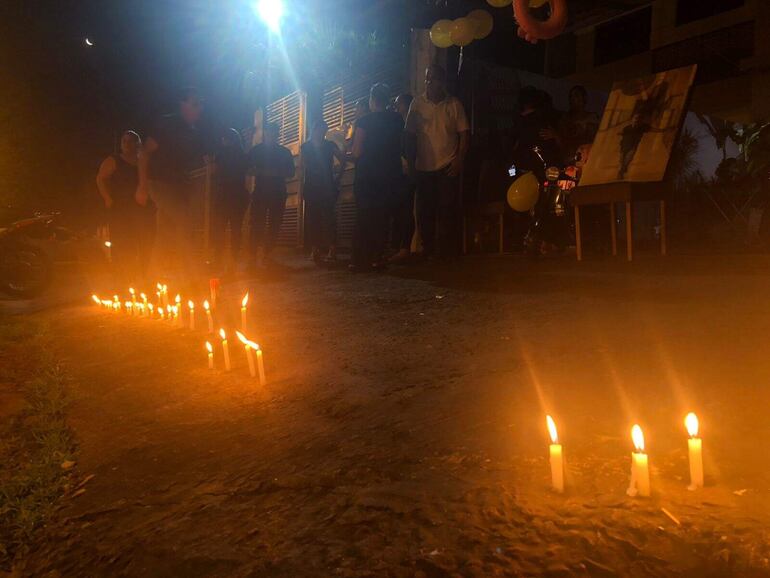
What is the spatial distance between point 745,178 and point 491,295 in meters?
6.97

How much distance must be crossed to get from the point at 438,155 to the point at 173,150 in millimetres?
3190

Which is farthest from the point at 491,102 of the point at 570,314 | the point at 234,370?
the point at 234,370

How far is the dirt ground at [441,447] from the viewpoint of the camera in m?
1.40

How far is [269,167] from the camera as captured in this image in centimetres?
768

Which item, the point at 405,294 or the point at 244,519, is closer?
the point at 244,519

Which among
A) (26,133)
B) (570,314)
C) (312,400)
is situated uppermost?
(26,133)

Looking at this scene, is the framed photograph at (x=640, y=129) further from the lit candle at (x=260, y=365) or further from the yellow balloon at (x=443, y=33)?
the lit candle at (x=260, y=365)

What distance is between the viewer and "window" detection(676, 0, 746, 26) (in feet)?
33.5

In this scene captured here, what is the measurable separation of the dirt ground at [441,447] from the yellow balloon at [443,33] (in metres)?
4.74

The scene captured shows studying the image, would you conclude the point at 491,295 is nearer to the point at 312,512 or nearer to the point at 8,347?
the point at 312,512

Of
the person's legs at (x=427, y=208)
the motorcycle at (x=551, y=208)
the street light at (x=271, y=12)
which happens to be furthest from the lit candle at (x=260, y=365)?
the street light at (x=271, y=12)

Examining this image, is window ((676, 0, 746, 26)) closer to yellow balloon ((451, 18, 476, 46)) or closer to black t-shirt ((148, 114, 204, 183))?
yellow balloon ((451, 18, 476, 46))

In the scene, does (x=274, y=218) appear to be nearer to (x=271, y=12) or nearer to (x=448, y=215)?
(x=448, y=215)

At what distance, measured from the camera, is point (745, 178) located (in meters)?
9.03
